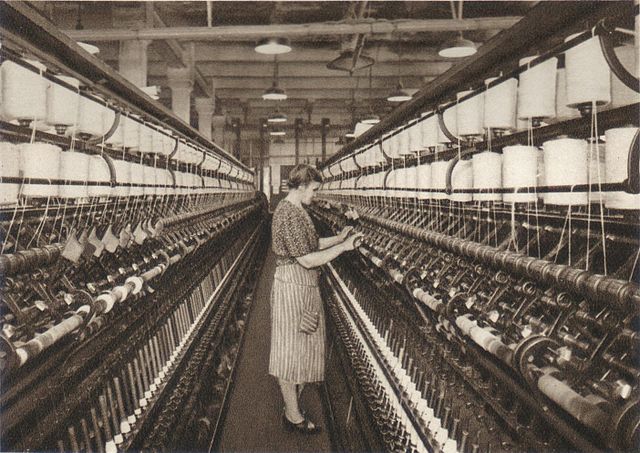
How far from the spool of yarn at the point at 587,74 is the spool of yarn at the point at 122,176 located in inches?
77.1

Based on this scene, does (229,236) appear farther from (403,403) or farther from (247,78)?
(247,78)

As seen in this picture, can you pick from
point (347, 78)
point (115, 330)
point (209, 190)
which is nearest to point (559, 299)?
point (115, 330)

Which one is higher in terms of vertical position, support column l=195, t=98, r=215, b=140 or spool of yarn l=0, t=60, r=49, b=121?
support column l=195, t=98, r=215, b=140

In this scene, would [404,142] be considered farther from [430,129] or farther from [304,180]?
[304,180]

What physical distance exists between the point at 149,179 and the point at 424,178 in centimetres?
153

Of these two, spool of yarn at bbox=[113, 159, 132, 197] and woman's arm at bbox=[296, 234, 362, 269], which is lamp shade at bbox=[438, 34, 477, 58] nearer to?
woman's arm at bbox=[296, 234, 362, 269]

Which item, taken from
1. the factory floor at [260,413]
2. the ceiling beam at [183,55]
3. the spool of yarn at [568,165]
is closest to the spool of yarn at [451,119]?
the spool of yarn at [568,165]

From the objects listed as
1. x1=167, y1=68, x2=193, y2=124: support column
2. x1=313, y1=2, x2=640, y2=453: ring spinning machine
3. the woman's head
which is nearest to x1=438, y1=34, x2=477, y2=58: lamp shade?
x1=313, y1=2, x2=640, y2=453: ring spinning machine

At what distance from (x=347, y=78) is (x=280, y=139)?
33.9 feet

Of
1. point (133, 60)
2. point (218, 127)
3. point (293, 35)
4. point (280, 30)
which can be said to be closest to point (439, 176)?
point (280, 30)

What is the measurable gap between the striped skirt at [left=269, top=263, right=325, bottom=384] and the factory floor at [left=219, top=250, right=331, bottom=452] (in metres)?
0.41

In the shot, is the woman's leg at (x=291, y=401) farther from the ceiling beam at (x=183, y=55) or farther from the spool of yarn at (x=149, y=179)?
the ceiling beam at (x=183, y=55)

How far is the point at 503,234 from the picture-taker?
2.49 meters

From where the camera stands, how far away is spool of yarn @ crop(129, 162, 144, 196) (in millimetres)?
A: 3065
